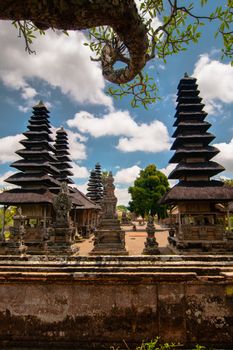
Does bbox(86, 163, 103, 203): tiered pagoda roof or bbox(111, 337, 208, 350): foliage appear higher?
bbox(86, 163, 103, 203): tiered pagoda roof

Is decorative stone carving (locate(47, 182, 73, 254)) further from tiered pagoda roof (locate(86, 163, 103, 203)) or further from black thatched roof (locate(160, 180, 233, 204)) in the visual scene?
tiered pagoda roof (locate(86, 163, 103, 203))

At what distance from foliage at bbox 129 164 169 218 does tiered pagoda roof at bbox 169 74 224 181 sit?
19448mm

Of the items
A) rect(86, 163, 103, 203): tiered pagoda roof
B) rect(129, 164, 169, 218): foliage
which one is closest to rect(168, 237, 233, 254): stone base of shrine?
rect(129, 164, 169, 218): foliage

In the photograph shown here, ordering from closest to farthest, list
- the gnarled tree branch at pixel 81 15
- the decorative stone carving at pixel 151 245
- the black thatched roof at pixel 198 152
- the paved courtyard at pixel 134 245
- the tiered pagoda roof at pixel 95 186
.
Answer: the gnarled tree branch at pixel 81 15 < the decorative stone carving at pixel 151 245 < the paved courtyard at pixel 134 245 < the black thatched roof at pixel 198 152 < the tiered pagoda roof at pixel 95 186

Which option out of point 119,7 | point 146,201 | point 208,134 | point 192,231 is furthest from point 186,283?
point 146,201

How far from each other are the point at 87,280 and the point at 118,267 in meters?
0.58

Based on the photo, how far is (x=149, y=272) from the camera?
386cm

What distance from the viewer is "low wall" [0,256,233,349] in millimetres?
3580

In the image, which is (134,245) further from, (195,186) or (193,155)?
(193,155)

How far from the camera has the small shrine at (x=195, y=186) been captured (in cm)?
1499

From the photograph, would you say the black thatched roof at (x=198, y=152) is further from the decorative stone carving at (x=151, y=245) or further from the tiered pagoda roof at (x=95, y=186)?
the tiered pagoda roof at (x=95, y=186)

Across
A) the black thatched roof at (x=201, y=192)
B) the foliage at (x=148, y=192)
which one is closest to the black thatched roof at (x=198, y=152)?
the black thatched roof at (x=201, y=192)

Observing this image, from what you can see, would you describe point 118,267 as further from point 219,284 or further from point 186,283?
point 219,284

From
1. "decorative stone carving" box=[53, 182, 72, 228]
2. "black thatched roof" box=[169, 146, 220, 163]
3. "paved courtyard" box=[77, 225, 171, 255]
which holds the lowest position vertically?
"paved courtyard" box=[77, 225, 171, 255]
